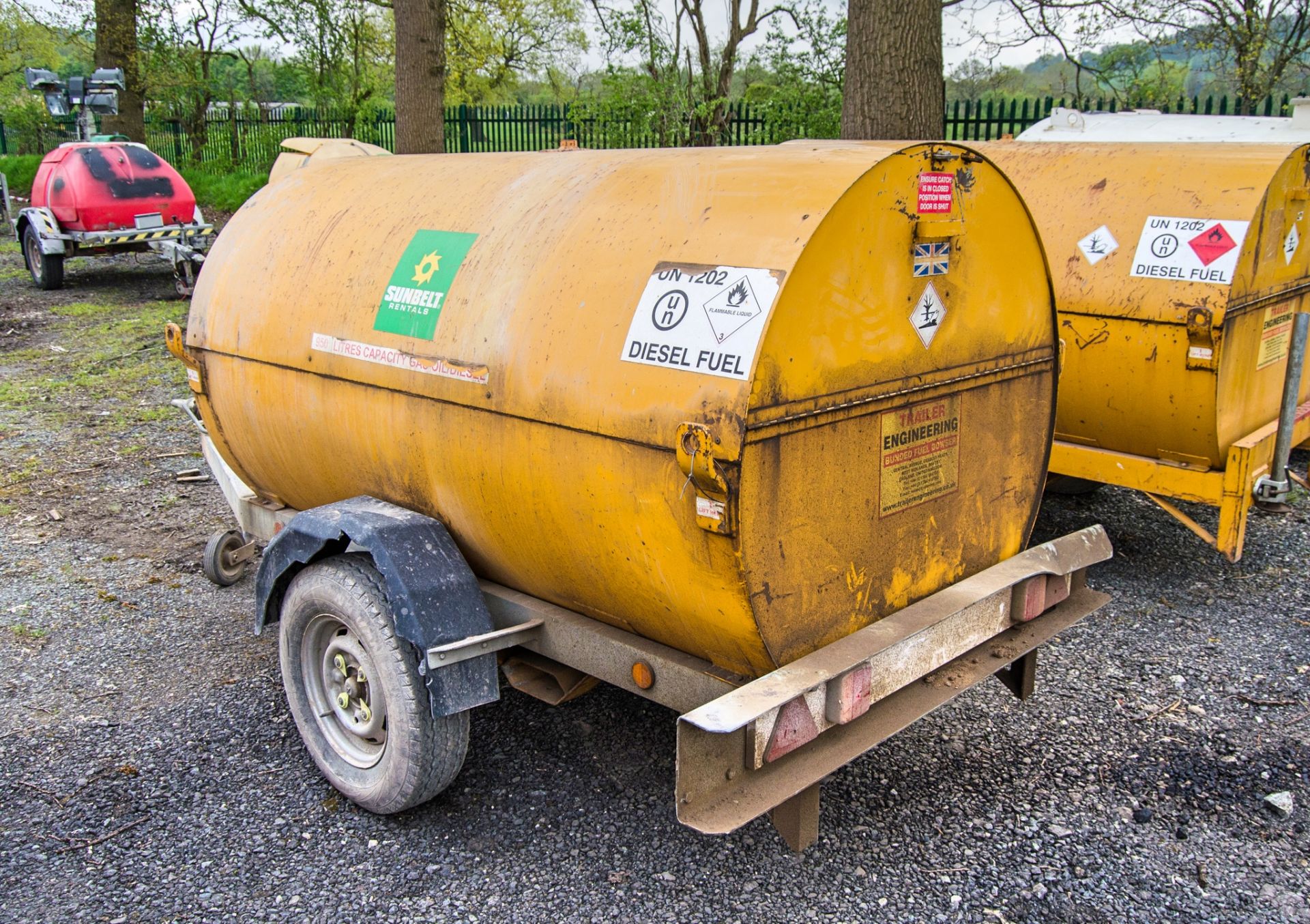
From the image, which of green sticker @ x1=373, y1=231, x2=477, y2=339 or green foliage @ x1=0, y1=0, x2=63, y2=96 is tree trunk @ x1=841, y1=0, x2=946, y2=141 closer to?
green sticker @ x1=373, y1=231, x2=477, y2=339

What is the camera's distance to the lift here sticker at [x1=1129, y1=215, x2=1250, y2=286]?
15.9 feet

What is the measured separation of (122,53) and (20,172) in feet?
23.4

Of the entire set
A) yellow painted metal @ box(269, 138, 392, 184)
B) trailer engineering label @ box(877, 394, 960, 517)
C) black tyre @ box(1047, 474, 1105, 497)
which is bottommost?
black tyre @ box(1047, 474, 1105, 497)

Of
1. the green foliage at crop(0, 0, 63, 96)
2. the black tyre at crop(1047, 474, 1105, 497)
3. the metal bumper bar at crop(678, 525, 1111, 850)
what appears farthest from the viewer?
the green foliage at crop(0, 0, 63, 96)

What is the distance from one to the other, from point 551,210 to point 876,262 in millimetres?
1040

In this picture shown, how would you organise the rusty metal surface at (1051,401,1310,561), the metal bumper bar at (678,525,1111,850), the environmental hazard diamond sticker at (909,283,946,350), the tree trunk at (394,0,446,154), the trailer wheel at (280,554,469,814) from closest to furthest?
the metal bumper bar at (678,525,1111,850), the environmental hazard diamond sticker at (909,283,946,350), the trailer wheel at (280,554,469,814), the rusty metal surface at (1051,401,1310,561), the tree trunk at (394,0,446,154)

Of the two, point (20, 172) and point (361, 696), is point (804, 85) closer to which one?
point (361, 696)

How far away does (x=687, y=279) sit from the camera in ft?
9.21

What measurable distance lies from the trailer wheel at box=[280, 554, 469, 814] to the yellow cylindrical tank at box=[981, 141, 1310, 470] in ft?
11.0

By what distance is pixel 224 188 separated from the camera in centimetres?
2167

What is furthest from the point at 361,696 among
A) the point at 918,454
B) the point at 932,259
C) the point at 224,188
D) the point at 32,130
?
the point at 32,130

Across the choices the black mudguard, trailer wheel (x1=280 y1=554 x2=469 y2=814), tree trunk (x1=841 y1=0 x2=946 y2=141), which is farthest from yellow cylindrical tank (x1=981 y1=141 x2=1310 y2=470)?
trailer wheel (x1=280 y1=554 x2=469 y2=814)

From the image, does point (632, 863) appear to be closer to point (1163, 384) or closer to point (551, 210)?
point (551, 210)

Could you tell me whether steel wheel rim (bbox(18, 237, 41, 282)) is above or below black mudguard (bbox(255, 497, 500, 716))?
above
